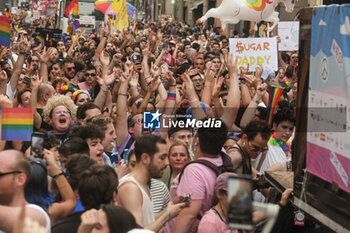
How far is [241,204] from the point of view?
2047mm

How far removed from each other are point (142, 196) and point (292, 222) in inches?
95.7

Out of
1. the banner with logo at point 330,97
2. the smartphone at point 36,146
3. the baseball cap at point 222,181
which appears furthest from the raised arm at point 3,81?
the banner with logo at point 330,97

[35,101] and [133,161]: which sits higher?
[35,101]

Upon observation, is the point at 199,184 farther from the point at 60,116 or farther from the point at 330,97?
the point at 60,116

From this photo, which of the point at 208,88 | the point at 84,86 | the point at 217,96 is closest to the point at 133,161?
the point at 208,88

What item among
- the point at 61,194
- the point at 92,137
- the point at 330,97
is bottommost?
the point at 61,194

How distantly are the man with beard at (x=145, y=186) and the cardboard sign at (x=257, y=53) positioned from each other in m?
5.73

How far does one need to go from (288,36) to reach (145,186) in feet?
27.9

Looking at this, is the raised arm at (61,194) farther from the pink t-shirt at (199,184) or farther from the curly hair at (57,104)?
the curly hair at (57,104)

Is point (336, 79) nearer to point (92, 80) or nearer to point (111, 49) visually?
point (92, 80)

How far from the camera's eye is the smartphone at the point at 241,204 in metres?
2.04

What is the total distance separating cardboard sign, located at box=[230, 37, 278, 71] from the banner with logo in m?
5.90

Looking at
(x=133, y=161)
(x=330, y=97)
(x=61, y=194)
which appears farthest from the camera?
(x=133, y=161)

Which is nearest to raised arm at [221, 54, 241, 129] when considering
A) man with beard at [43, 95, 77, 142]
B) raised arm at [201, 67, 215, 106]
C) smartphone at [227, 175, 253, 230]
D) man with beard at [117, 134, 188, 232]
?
raised arm at [201, 67, 215, 106]
